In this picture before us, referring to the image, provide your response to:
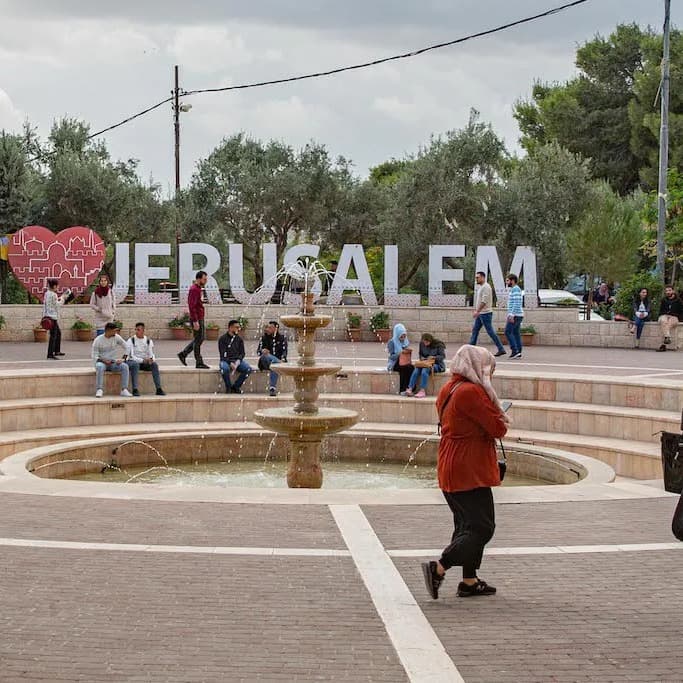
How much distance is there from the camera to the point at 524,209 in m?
35.5

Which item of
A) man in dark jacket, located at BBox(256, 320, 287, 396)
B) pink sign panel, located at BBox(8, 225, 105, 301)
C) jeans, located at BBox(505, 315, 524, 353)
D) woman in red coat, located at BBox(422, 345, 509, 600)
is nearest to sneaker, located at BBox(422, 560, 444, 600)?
woman in red coat, located at BBox(422, 345, 509, 600)

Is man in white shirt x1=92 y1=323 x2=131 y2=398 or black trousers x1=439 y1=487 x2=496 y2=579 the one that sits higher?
man in white shirt x1=92 y1=323 x2=131 y2=398

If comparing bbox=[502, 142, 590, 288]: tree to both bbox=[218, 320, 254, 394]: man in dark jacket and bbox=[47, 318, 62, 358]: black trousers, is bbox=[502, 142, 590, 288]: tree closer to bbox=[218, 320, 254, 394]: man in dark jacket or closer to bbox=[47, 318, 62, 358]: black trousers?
bbox=[47, 318, 62, 358]: black trousers

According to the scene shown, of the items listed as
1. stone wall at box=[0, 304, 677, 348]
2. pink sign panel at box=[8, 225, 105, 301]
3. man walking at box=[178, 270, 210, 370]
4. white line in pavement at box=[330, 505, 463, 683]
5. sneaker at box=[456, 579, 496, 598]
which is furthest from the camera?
pink sign panel at box=[8, 225, 105, 301]

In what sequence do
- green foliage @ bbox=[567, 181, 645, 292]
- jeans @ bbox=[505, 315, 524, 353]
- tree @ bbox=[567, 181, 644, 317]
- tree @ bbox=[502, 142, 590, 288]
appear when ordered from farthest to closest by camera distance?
green foliage @ bbox=[567, 181, 645, 292] < tree @ bbox=[567, 181, 644, 317] < tree @ bbox=[502, 142, 590, 288] < jeans @ bbox=[505, 315, 524, 353]

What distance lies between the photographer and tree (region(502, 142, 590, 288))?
35469 millimetres

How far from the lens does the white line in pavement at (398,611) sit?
534 centimetres

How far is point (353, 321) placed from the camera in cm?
2822

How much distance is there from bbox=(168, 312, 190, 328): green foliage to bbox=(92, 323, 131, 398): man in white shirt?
393 inches

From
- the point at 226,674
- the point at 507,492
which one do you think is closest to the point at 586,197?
the point at 507,492

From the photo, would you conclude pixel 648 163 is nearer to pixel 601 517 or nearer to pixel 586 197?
pixel 586 197

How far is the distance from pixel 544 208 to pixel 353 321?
10.2 metres

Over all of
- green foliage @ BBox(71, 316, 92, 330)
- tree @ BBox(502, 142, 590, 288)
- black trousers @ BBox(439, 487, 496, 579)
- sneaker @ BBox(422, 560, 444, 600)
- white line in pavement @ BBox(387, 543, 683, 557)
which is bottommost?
white line in pavement @ BBox(387, 543, 683, 557)

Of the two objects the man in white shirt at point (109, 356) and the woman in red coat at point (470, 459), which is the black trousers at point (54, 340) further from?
the woman in red coat at point (470, 459)
